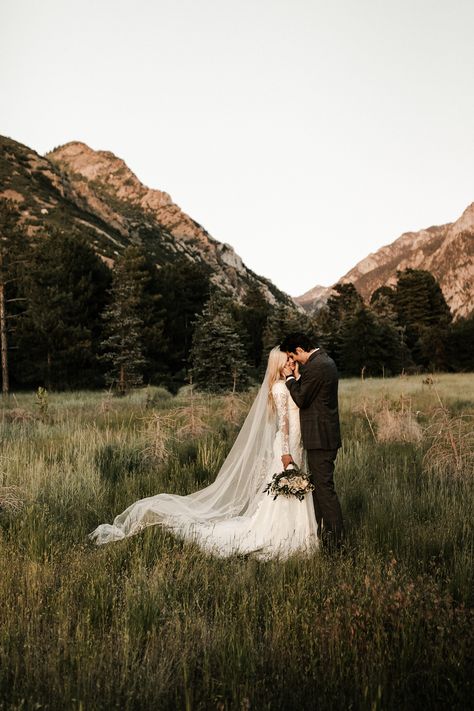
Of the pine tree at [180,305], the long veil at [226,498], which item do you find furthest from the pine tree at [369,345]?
the long veil at [226,498]

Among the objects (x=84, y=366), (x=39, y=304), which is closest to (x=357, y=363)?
(x=84, y=366)

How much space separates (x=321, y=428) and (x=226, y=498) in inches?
65.7

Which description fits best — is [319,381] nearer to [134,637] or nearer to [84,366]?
[134,637]

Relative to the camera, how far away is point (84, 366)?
28156mm

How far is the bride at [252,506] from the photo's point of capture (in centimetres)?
441

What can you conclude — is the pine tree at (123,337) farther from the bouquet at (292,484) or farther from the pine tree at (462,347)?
the pine tree at (462,347)

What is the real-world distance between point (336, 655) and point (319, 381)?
2.25 m

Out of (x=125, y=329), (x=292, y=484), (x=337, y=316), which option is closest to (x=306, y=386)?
(x=292, y=484)

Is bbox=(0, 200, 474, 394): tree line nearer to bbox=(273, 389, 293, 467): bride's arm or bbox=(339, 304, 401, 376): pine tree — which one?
bbox=(339, 304, 401, 376): pine tree

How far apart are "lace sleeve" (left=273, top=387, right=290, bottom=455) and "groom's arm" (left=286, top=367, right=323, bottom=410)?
0.21 metres

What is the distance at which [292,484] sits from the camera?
411 cm

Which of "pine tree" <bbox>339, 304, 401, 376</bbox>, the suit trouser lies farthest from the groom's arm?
"pine tree" <bbox>339, 304, 401, 376</bbox>

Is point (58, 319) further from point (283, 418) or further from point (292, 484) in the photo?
point (292, 484)

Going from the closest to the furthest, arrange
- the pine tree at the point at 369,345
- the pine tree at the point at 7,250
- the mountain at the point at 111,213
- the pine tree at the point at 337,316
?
the pine tree at the point at 7,250 → the pine tree at the point at 369,345 → the pine tree at the point at 337,316 → the mountain at the point at 111,213
